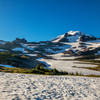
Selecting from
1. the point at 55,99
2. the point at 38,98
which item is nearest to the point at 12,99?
the point at 38,98

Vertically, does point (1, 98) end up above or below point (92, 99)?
above

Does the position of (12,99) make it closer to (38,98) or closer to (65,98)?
(38,98)

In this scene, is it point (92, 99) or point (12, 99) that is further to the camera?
point (92, 99)

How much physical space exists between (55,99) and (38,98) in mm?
1705

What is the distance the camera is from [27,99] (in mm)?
8352

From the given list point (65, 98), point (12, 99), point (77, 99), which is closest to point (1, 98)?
point (12, 99)

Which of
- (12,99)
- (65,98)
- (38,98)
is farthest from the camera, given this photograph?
(65,98)

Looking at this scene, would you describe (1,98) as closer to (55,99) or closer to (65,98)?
(55,99)

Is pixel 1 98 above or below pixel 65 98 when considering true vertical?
above

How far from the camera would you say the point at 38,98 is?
8977 millimetres

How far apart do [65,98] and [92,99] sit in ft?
10.4

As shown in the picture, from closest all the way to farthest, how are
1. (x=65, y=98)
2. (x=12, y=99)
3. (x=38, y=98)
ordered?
(x=12, y=99) → (x=38, y=98) → (x=65, y=98)

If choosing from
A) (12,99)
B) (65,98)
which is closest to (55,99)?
(65,98)

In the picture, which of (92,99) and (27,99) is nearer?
(27,99)
